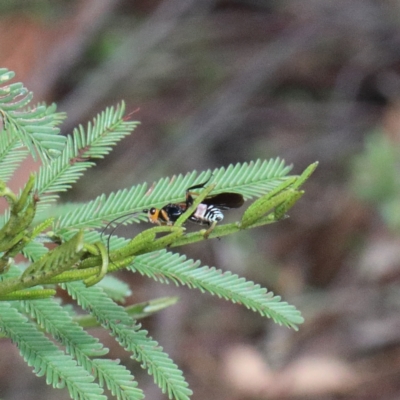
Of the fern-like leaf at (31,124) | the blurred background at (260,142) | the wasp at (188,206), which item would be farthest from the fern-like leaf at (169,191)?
the blurred background at (260,142)

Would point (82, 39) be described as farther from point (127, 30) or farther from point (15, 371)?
point (15, 371)

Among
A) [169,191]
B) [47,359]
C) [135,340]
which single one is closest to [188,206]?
[169,191]

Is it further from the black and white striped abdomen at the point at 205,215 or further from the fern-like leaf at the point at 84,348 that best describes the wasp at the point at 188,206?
the fern-like leaf at the point at 84,348

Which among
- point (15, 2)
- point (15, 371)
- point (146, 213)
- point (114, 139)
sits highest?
point (15, 2)

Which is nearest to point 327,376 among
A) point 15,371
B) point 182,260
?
point 15,371

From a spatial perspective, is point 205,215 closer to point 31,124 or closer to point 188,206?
point 188,206
